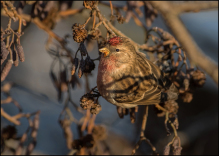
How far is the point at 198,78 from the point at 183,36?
0.43 m

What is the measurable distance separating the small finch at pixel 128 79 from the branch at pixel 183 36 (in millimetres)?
375

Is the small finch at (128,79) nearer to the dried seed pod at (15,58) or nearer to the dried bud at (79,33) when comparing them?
the dried bud at (79,33)

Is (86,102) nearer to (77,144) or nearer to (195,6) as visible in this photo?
(77,144)

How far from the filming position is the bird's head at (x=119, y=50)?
1281 millimetres

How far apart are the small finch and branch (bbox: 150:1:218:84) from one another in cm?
37

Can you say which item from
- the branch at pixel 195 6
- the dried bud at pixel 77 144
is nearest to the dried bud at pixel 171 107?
the dried bud at pixel 77 144

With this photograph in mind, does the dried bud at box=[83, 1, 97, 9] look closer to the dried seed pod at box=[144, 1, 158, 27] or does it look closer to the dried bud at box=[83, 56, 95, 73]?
the dried bud at box=[83, 56, 95, 73]

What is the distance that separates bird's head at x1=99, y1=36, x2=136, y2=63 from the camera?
128 centimetres

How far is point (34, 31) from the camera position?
101 inches

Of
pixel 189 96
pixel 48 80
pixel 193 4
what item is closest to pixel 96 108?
pixel 189 96

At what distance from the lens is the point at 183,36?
1.77 m

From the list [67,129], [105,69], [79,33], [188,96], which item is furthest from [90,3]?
[67,129]

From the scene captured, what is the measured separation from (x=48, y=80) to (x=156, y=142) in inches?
47.9

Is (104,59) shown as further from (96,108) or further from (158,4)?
(158,4)
